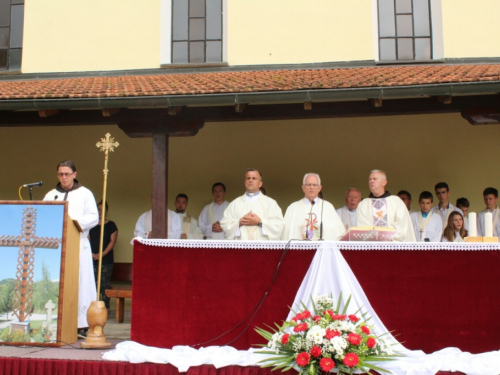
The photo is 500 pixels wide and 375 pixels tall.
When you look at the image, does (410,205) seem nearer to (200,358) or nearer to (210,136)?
(210,136)

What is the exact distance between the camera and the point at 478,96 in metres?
9.28

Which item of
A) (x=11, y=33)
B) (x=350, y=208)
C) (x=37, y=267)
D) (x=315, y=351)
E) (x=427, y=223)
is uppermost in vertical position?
(x=11, y=33)

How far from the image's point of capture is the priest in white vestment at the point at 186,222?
427 inches

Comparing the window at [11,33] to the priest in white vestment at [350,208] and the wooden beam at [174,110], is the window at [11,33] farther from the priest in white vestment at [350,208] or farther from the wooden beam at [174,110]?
the priest in white vestment at [350,208]

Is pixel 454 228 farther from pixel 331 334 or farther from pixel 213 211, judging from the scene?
pixel 331 334

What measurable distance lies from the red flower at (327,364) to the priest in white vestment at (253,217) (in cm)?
277

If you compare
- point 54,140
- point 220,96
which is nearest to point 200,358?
point 220,96

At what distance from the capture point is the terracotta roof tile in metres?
8.88

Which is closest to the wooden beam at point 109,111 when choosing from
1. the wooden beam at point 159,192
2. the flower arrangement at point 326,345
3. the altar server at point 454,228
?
the wooden beam at point 159,192

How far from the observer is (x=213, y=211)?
436 inches

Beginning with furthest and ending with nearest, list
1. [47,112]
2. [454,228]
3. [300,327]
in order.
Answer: [47,112] < [454,228] < [300,327]

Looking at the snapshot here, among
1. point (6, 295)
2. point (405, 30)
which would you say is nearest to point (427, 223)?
point (405, 30)

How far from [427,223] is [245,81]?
10.5 ft

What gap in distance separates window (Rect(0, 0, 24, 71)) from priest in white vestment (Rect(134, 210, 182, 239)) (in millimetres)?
4096
